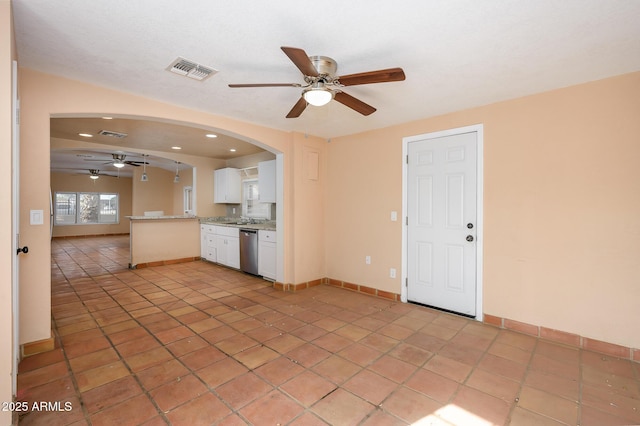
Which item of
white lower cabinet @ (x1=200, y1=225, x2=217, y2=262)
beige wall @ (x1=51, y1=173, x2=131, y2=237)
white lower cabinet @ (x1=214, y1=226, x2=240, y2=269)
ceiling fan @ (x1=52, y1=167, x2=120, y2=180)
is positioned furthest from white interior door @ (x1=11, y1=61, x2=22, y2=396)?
beige wall @ (x1=51, y1=173, x2=131, y2=237)

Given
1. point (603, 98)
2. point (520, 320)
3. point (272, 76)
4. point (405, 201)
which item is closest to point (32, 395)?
point (272, 76)

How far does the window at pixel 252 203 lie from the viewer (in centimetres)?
638

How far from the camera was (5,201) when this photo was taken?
1.56 m

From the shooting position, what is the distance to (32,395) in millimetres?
1955

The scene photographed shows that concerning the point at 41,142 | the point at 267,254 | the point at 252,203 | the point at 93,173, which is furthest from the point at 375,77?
the point at 93,173

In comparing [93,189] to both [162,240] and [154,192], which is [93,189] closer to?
[154,192]

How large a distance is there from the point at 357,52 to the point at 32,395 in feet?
10.9

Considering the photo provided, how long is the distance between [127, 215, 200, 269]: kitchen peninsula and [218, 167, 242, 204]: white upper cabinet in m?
0.84

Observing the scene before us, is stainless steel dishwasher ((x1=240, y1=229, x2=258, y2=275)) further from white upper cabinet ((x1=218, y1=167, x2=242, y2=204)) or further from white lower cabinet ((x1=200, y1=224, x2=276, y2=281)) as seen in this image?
white upper cabinet ((x1=218, y1=167, x2=242, y2=204))

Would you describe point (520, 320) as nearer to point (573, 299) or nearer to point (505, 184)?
point (573, 299)

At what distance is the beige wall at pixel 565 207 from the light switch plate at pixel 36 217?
4155mm

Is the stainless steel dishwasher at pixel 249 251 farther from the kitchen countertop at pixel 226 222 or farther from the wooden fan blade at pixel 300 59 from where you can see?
the wooden fan blade at pixel 300 59

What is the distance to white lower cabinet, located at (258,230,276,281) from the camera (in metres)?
4.77

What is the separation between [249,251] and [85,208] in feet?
32.9
